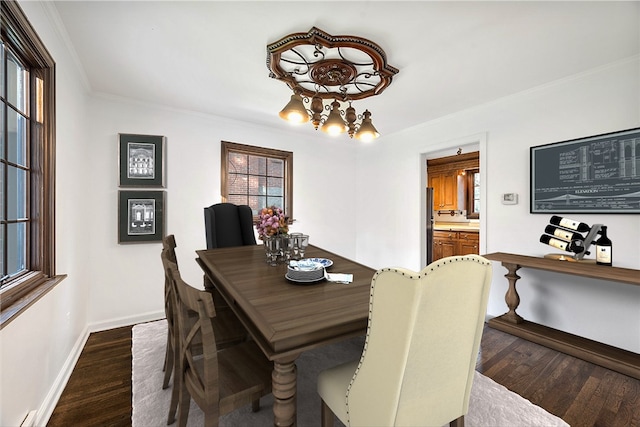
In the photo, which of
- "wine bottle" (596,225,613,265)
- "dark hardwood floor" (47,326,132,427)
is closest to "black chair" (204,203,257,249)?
"dark hardwood floor" (47,326,132,427)

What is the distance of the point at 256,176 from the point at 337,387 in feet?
10.2

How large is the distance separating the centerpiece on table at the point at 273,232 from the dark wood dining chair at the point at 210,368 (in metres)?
0.63

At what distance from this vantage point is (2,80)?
51.7 inches

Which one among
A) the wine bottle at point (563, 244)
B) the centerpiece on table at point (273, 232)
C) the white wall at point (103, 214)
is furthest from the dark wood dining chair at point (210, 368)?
the wine bottle at point (563, 244)

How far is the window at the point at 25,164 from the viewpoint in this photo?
131cm

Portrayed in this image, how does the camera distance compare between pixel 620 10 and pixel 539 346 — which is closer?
pixel 620 10

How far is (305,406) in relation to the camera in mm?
1637

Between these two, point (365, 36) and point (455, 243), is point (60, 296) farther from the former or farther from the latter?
point (455, 243)

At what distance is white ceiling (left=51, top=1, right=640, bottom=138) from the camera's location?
1574mm

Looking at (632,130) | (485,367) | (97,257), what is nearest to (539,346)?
(485,367)

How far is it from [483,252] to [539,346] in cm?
100

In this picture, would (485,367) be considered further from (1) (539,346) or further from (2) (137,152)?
(2) (137,152)

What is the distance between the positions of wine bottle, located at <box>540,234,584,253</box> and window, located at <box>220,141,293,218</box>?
118 inches

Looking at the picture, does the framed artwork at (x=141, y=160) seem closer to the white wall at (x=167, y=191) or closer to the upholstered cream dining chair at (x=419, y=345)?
the white wall at (x=167, y=191)
